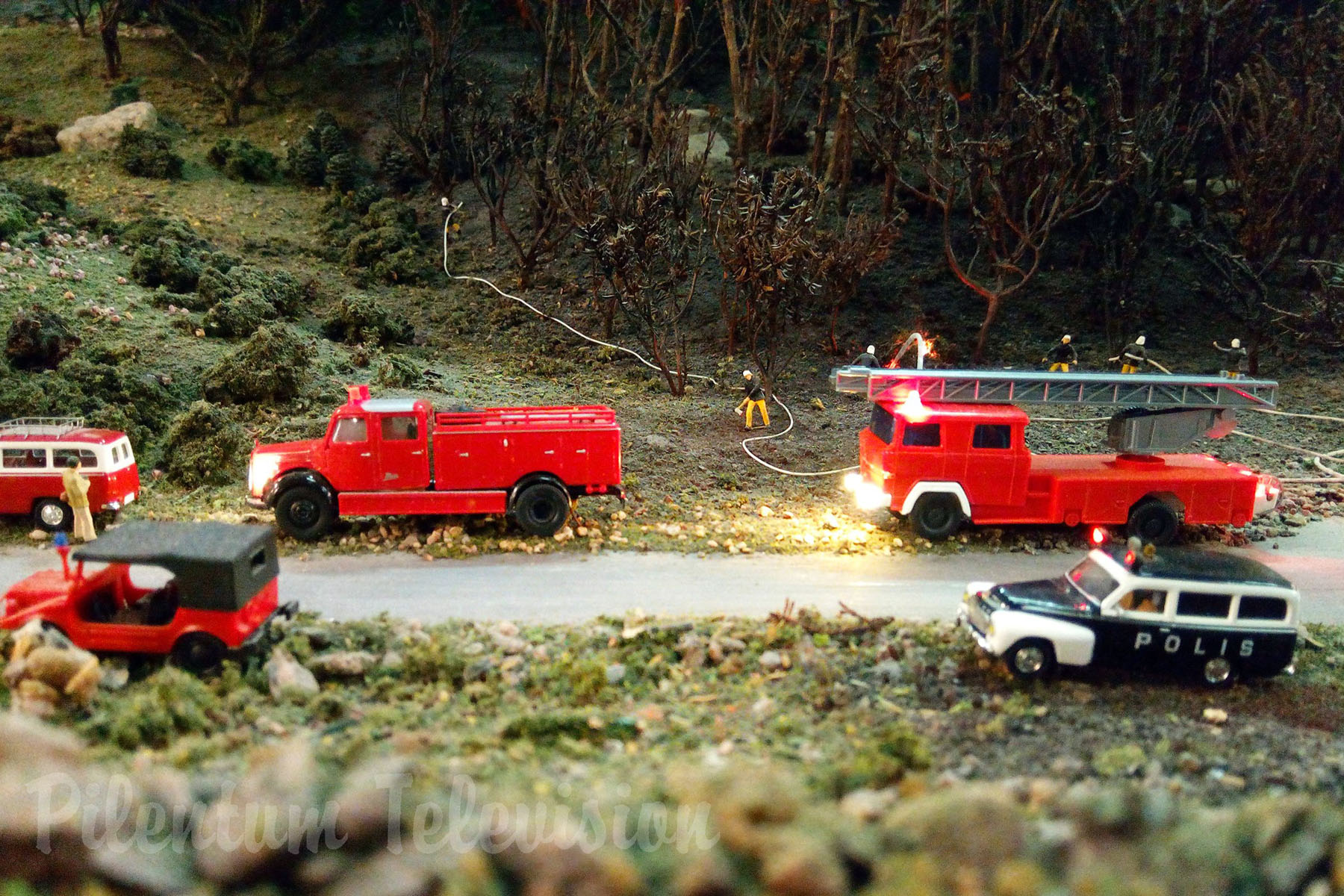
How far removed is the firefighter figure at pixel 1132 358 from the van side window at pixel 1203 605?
26.2 feet

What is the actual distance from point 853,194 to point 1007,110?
535 centimetres

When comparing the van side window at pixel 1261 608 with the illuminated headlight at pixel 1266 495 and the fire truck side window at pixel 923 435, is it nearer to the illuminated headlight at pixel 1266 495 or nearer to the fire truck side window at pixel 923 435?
the fire truck side window at pixel 923 435

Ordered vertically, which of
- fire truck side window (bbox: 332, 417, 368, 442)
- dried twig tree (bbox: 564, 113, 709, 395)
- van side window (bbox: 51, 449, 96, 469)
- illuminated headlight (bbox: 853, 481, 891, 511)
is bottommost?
illuminated headlight (bbox: 853, 481, 891, 511)

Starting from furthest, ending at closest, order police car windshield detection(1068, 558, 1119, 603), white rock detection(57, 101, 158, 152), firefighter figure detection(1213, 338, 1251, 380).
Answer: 1. white rock detection(57, 101, 158, 152)
2. firefighter figure detection(1213, 338, 1251, 380)
3. police car windshield detection(1068, 558, 1119, 603)

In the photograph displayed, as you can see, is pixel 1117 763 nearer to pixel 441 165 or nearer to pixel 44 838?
pixel 44 838

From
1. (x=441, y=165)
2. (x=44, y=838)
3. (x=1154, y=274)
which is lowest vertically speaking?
(x=44, y=838)

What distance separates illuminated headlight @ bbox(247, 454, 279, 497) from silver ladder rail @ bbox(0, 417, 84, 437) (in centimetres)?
296

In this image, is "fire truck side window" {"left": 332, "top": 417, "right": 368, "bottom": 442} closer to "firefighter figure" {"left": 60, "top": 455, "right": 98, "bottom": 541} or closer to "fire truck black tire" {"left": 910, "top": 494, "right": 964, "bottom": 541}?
"firefighter figure" {"left": 60, "top": 455, "right": 98, "bottom": 541}

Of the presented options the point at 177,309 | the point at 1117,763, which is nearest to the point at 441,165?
the point at 177,309

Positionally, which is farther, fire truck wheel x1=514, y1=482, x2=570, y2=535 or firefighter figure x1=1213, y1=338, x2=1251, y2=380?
firefighter figure x1=1213, y1=338, x2=1251, y2=380

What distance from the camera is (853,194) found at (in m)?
28.6

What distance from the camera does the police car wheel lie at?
996 cm

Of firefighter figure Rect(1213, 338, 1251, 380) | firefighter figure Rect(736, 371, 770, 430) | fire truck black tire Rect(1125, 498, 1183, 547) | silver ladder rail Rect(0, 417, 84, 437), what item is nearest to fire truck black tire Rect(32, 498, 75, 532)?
silver ladder rail Rect(0, 417, 84, 437)

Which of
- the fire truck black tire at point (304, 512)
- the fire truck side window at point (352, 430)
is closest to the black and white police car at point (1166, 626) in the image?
the fire truck side window at point (352, 430)
